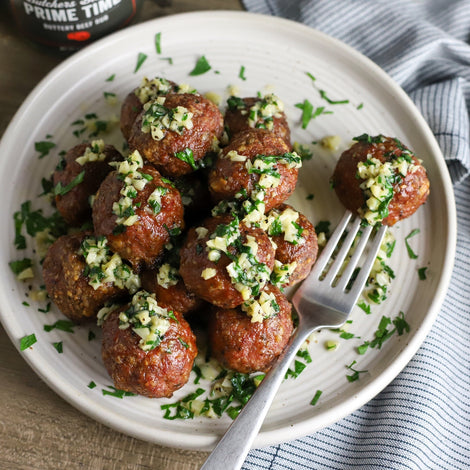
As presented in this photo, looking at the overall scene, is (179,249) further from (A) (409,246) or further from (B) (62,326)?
(A) (409,246)

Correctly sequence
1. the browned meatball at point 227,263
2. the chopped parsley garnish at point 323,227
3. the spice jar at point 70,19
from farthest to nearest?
the spice jar at point 70,19 < the chopped parsley garnish at point 323,227 < the browned meatball at point 227,263

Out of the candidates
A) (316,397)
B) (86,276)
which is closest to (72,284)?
(86,276)

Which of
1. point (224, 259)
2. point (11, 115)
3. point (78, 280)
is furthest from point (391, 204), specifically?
point (11, 115)

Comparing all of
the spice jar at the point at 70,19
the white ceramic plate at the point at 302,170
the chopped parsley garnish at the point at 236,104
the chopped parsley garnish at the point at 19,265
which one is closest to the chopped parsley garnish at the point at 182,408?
the white ceramic plate at the point at 302,170

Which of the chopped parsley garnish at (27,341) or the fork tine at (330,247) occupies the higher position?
the fork tine at (330,247)

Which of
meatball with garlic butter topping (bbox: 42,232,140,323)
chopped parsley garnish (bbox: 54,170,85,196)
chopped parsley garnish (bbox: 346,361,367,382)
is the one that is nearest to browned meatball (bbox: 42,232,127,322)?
meatball with garlic butter topping (bbox: 42,232,140,323)

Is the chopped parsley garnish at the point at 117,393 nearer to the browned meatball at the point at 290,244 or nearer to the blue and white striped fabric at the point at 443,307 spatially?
the blue and white striped fabric at the point at 443,307
